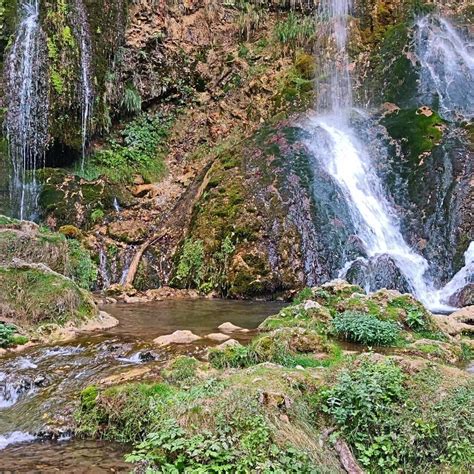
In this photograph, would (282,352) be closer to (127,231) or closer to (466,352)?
(466,352)

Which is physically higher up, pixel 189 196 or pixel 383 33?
pixel 383 33

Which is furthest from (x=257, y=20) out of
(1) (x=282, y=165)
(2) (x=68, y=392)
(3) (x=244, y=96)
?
(2) (x=68, y=392)

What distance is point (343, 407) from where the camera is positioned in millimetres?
4434

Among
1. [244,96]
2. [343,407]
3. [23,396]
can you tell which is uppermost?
[244,96]

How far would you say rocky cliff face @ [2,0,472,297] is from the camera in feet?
47.6

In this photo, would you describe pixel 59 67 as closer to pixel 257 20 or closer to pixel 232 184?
pixel 232 184

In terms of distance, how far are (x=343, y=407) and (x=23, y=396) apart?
3.53 m

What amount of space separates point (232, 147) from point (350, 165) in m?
3.97

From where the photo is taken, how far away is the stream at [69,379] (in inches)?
177

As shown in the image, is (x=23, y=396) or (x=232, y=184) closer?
(x=23, y=396)

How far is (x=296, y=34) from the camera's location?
23250 millimetres

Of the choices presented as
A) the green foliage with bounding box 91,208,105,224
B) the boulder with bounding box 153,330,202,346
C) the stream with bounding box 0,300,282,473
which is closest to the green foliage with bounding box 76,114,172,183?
the green foliage with bounding box 91,208,105,224

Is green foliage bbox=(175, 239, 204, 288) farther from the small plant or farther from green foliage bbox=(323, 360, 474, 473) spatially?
green foliage bbox=(323, 360, 474, 473)

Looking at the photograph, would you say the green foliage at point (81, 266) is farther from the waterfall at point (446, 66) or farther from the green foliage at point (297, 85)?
the waterfall at point (446, 66)
